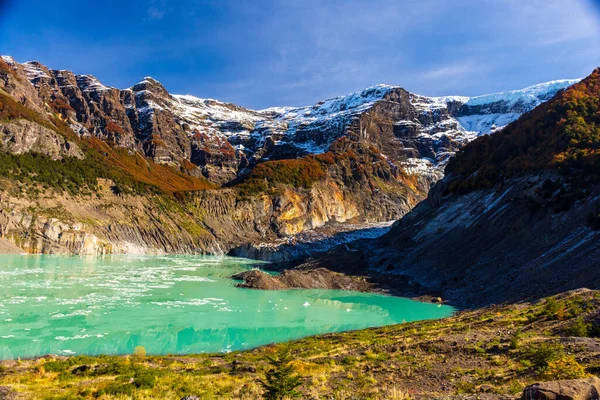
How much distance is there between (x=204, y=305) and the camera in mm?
43000

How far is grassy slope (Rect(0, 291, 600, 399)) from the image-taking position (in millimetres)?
13883

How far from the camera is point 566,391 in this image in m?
9.17

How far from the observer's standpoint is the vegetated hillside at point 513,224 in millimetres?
44000

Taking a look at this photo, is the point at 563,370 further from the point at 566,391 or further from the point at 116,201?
the point at 116,201

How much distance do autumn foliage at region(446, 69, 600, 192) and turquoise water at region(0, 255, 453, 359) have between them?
32532mm

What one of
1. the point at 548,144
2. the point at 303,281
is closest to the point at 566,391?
the point at 303,281

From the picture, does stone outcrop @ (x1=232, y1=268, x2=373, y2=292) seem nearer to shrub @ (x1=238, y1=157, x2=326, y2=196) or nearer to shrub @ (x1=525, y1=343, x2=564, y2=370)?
shrub @ (x1=525, y1=343, x2=564, y2=370)

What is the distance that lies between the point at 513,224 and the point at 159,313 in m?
47.4

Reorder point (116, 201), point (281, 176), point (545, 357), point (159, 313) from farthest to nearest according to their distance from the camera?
point (281, 176) → point (116, 201) → point (159, 313) → point (545, 357)

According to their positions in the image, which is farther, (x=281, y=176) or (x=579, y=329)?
(x=281, y=176)

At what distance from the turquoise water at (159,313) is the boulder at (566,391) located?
21.2 metres

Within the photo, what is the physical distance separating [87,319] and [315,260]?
59322 mm

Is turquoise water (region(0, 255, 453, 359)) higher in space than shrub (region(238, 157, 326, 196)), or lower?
lower

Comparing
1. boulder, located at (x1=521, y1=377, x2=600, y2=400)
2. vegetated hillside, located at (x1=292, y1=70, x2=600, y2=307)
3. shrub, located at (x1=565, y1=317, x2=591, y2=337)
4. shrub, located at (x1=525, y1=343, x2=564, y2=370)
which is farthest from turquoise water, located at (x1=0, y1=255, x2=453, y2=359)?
boulder, located at (x1=521, y1=377, x2=600, y2=400)
